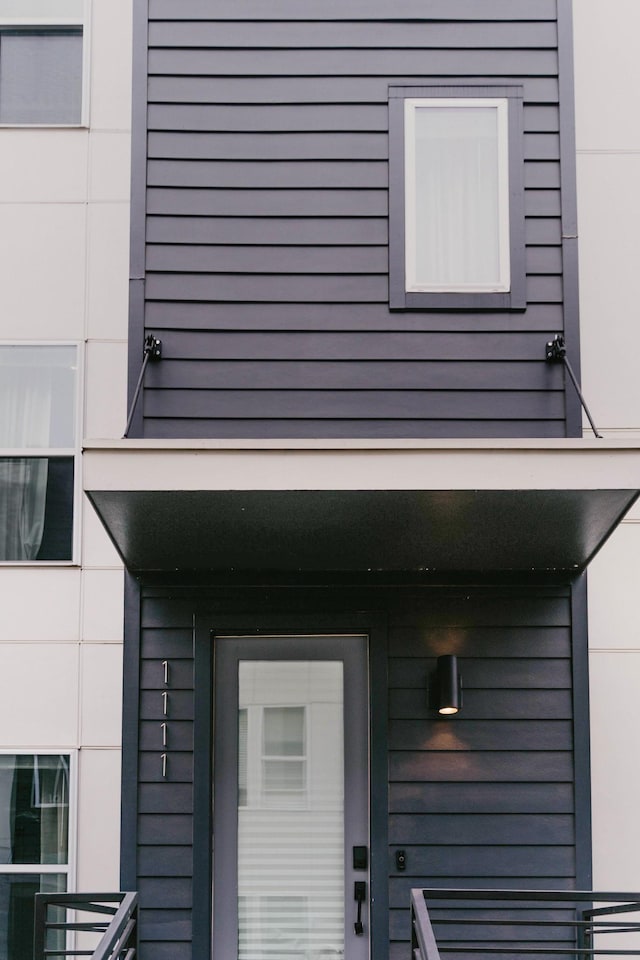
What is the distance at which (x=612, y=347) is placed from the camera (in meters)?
5.75

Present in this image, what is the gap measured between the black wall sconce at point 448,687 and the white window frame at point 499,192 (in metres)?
1.69

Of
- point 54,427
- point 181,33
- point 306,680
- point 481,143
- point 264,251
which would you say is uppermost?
point 181,33

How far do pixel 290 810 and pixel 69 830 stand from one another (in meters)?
1.09

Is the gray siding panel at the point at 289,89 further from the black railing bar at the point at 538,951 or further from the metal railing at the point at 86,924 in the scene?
the black railing bar at the point at 538,951

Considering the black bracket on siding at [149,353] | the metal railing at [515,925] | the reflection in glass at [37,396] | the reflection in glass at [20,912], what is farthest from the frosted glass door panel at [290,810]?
the reflection in glass at [37,396]

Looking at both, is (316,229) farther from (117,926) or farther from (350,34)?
(117,926)

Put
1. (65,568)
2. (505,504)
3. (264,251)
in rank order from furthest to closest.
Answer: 1. (65,568)
2. (264,251)
3. (505,504)

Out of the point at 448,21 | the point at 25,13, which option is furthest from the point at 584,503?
the point at 25,13

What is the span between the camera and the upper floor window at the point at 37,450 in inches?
219

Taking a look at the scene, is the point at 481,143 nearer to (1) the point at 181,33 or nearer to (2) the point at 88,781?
(1) the point at 181,33

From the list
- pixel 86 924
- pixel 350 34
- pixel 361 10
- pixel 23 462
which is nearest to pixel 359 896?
pixel 86 924

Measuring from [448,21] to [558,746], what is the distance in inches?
134

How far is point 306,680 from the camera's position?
5273mm

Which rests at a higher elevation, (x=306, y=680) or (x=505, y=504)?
(x=505, y=504)
